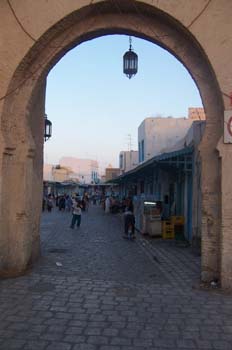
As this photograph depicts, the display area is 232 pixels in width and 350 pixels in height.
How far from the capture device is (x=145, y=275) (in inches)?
356

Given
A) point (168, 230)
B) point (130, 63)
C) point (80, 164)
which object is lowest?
point (168, 230)

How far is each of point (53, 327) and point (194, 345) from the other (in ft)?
5.76

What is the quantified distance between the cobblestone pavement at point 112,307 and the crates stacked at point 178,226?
5076 mm

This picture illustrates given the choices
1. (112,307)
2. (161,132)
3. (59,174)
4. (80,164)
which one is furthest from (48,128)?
(80,164)

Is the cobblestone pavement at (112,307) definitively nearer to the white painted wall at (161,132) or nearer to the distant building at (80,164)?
the white painted wall at (161,132)

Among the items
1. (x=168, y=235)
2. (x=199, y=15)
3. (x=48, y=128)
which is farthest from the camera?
(x=168, y=235)

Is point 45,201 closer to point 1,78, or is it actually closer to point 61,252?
point 61,252

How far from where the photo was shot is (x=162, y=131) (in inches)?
1318

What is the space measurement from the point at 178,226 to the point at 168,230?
692mm

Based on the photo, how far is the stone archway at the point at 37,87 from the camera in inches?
320

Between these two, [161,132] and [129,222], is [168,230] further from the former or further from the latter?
[161,132]

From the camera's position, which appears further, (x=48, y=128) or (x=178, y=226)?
(x=178, y=226)

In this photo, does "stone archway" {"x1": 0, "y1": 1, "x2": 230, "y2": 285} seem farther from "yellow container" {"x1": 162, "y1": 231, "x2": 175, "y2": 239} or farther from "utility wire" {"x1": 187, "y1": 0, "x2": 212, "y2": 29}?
"yellow container" {"x1": 162, "y1": 231, "x2": 175, "y2": 239}

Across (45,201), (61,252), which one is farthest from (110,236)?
(45,201)
